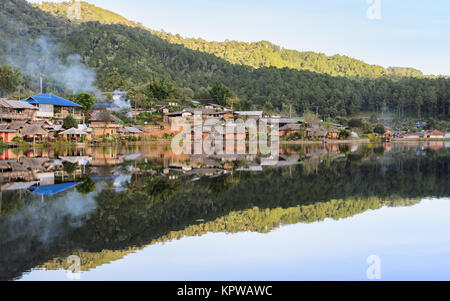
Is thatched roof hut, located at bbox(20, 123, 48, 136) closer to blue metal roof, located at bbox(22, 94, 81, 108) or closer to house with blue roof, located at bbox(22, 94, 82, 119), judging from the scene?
house with blue roof, located at bbox(22, 94, 82, 119)

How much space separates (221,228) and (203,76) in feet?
286

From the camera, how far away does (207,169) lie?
13.9m

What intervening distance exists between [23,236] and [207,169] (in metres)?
8.90

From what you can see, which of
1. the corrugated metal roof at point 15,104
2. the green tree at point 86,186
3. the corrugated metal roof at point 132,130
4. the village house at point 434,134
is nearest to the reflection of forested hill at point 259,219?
the green tree at point 86,186

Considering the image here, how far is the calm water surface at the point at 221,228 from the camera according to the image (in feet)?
13.9

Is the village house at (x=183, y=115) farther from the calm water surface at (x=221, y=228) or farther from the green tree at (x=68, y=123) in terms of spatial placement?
the calm water surface at (x=221, y=228)

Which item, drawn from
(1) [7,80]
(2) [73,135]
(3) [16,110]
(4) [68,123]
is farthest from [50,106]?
(1) [7,80]

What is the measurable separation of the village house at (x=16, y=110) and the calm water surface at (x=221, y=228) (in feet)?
64.0

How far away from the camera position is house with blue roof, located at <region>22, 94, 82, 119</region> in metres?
31.3

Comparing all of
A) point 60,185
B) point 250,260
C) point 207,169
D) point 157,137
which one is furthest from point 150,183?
point 157,137

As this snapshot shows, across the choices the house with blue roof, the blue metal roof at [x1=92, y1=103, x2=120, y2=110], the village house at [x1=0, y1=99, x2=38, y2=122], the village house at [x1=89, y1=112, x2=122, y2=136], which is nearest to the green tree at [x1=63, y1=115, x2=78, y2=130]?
the house with blue roof

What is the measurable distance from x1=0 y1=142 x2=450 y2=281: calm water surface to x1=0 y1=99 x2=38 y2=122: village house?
19.5 m

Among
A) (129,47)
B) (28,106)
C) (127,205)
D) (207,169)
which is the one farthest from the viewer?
(129,47)
